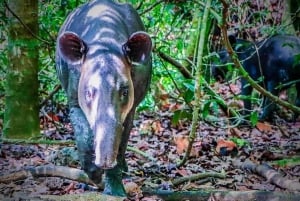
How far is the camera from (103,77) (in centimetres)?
305

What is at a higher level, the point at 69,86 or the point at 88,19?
the point at 88,19

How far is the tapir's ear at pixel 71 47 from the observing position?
3.28 meters

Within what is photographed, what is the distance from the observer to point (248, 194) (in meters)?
3.13

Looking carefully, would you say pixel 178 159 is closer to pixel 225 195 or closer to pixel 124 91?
pixel 225 195

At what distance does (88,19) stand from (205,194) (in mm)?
1506

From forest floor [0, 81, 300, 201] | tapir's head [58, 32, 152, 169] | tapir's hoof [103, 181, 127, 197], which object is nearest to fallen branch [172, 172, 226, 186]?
forest floor [0, 81, 300, 201]

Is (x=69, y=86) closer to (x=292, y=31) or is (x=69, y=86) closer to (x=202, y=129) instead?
(x=202, y=129)

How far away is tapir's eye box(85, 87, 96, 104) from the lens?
3.02 m

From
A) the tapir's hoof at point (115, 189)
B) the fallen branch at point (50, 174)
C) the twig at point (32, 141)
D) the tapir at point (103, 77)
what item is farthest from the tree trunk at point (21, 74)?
the tapir's hoof at point (115, 189)

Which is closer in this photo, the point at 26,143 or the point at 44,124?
the point at 26,143

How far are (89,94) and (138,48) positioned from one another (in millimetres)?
492

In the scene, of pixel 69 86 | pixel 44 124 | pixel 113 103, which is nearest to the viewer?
pixel 113 103

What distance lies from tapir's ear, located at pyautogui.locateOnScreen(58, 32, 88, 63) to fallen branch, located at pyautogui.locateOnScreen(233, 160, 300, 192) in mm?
1592

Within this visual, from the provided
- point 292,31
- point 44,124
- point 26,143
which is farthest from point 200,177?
point 292,31
